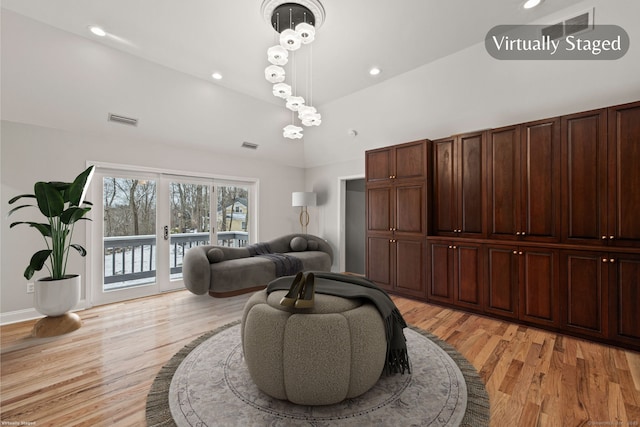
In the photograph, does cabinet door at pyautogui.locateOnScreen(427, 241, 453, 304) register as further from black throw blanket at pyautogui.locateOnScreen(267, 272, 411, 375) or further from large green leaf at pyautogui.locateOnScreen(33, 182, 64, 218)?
large green leaf at pyautogui.locateOnScreen(33, 182, 64, 218)

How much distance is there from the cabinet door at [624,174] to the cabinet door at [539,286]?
53 centimetres

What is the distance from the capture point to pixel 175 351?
7.98 ft

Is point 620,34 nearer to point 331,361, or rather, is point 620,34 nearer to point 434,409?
point 434,409

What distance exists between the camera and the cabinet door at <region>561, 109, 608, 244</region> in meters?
2.54

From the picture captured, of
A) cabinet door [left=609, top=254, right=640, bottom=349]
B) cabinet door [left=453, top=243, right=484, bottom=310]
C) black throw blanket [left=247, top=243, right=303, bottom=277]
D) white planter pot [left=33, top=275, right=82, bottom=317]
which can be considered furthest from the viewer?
black throw blanket [left=247, top=243, right=303, bottom=277]

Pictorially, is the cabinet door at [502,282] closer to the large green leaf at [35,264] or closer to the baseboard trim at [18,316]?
the large green leaf at [35,264]

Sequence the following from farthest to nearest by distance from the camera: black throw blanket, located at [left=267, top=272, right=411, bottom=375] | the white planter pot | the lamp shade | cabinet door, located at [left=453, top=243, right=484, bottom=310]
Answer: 1. the lamp shade
2. cabinet door, located at [left=453, top=243, right=484, bottom=310]
3. the white planter pot
4. black throw blanket, located at [left=267, top=272, right=411, bottom=375]

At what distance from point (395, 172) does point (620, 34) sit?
2.54 metres

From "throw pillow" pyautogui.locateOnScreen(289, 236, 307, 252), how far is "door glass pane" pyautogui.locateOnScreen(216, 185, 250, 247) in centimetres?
107

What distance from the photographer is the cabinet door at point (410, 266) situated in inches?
149

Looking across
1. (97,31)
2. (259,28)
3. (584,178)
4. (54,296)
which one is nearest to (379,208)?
(584,178)

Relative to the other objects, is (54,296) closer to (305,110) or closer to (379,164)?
(305,110)


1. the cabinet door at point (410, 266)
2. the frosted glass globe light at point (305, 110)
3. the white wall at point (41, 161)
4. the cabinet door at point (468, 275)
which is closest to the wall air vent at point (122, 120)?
the white wall at point (41, 161)

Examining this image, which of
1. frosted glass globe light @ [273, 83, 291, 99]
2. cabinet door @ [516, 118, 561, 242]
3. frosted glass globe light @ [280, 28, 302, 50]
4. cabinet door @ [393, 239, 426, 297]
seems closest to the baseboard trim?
frosted glass globe light @ [273, 83, 291, 99]
